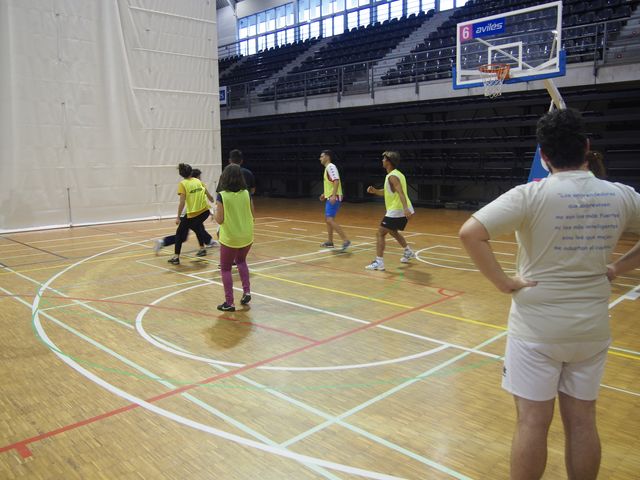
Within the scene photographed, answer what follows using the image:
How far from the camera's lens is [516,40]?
33.1 ft

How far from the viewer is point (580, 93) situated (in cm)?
1403

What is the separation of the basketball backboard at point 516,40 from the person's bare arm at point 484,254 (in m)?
7.90

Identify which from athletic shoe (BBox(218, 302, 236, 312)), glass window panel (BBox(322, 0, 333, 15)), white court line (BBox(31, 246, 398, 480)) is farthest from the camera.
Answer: glass window panel (BBox(322, 0, 333, 15))

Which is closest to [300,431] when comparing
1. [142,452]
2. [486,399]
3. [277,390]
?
[277,390]

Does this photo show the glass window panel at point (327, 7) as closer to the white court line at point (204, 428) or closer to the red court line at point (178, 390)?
the red court line at point (178, 390)

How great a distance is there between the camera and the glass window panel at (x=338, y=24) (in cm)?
2542

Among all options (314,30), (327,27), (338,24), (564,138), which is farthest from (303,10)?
(564,138)

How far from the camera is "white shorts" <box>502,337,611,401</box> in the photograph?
194 centimetres

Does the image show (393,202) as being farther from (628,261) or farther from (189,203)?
(628,261)

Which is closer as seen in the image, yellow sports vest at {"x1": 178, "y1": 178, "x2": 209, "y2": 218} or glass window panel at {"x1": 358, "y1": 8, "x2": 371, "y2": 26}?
yellow sports vest at {"x1": 178, "y1": 178, "x2": 209, "y2": 218}

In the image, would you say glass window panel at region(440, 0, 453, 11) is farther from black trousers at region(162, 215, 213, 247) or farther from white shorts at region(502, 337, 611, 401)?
white shorts at region(502, 337, 611, 401)

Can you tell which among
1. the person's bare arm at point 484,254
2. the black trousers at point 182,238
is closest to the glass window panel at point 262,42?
the black trousers at point 182,238

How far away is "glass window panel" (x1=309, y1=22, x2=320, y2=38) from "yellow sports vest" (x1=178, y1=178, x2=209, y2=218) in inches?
808

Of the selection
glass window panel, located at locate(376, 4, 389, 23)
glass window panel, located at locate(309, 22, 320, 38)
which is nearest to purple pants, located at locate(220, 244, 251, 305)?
glass window panel, located at locate(376, 4, 389, 23)
